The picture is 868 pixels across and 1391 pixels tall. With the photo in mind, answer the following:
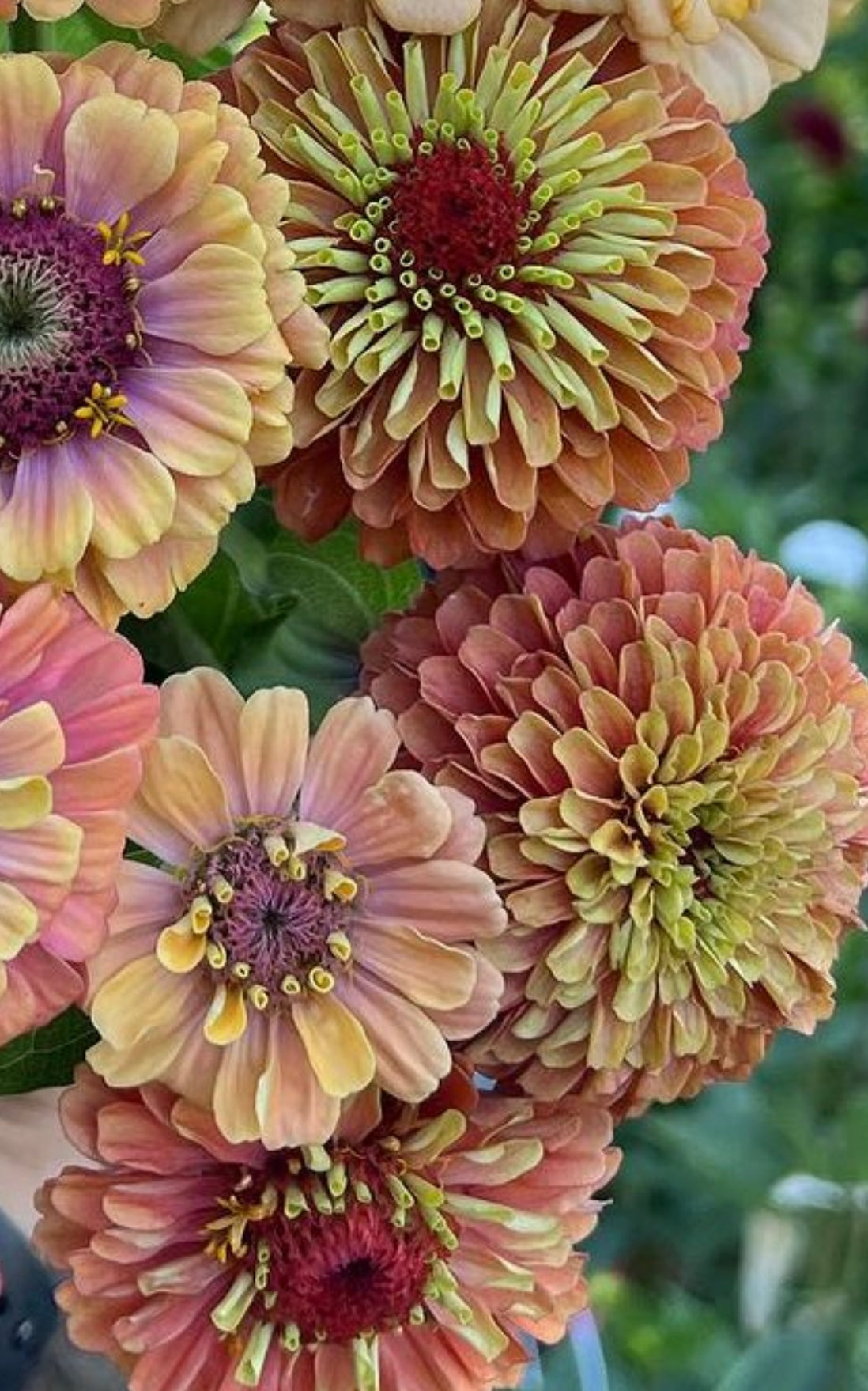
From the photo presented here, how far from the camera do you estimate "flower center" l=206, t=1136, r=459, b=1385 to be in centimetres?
35

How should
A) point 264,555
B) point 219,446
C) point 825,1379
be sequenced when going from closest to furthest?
point 219,446 < point 264,555 < point 825,1379

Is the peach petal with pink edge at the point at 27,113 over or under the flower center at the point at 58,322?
over

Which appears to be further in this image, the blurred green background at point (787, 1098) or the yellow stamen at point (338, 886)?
the blurred green background at point (787, 1098)

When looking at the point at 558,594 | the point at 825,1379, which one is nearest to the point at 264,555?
the point at 558,594

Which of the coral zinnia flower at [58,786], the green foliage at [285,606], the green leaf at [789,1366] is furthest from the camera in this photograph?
the green leaf at [789,1366]

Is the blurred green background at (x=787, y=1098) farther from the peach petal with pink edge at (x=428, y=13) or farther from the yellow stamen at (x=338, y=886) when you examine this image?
the peach petal with pink edge at (x=428, y=13)

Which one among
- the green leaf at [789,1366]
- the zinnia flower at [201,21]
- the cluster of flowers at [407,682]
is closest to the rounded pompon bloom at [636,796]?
the cluster of flowers at [407,682]

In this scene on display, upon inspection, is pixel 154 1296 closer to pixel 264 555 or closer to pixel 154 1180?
pixel 154 1180

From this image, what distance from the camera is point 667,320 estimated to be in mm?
368

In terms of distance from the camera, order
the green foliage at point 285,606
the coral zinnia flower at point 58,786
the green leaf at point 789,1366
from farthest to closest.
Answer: the green leaf at point 789,1366
the green foliage at point 285,606
the coral zinnia flower at point 58,786

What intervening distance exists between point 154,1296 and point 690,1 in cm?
24

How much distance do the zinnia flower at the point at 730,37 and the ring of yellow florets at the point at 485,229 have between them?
1 cm

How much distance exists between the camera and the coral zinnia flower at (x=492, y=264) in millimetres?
357

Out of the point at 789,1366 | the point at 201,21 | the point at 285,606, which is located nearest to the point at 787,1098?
the point at 789,1366
